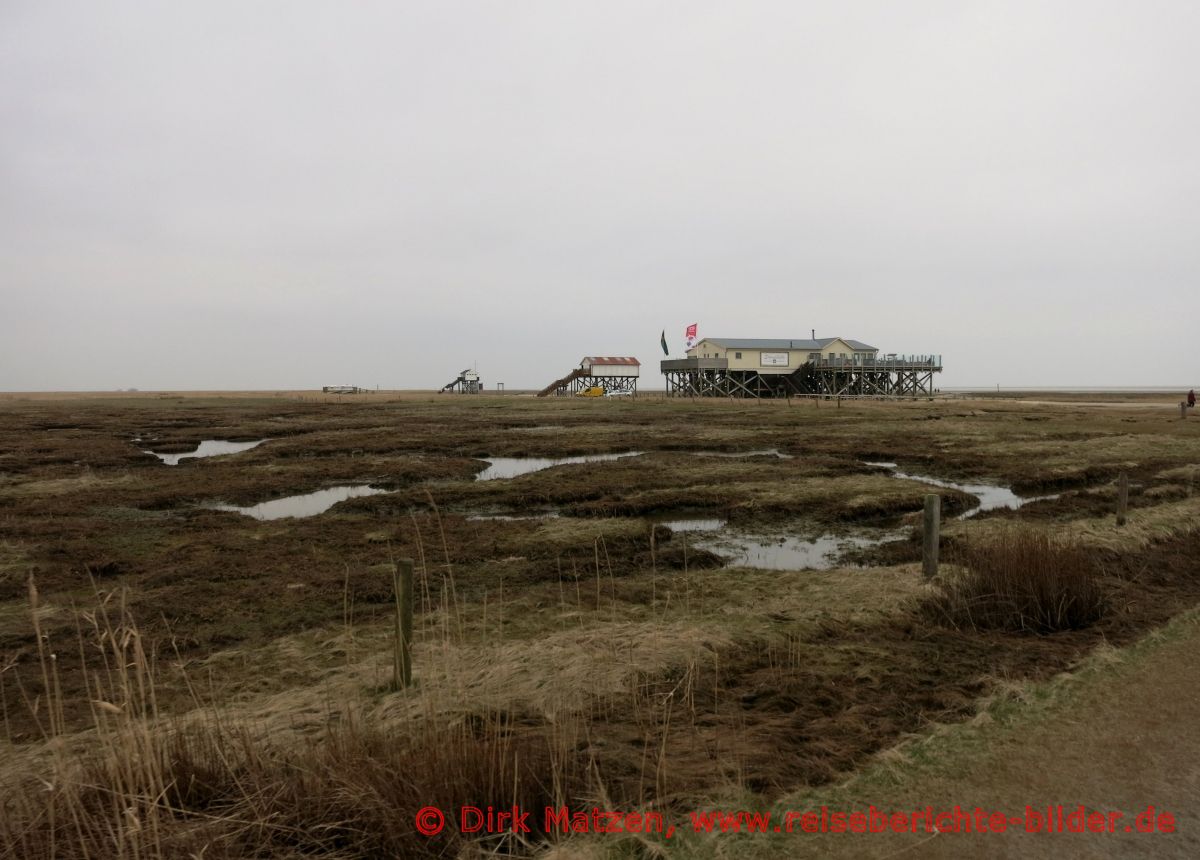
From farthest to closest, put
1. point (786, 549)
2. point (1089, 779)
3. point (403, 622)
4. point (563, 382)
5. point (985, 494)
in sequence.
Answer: point (563, 382) < point (985, 494) < point (786, 549) < point (403, 622) < point (1089, 779)

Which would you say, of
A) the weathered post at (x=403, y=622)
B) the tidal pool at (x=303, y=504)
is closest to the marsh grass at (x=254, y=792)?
the weathered post at (x=403, y=622)

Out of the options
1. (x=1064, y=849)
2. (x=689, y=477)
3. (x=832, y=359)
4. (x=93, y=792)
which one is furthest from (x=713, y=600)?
(x=832, y=359)

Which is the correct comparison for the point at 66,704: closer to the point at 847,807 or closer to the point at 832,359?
the point at 847,807

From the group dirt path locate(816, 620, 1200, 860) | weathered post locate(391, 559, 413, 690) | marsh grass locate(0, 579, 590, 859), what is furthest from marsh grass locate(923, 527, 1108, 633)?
weathered post locate(391, 559, 413, 690)

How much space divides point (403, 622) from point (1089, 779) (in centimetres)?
574

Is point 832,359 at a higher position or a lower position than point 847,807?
higher

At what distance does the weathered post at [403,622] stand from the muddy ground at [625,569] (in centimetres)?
48

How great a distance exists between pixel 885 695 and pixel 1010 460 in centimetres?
2208

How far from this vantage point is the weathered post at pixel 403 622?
648cm

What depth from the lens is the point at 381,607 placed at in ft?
32.8

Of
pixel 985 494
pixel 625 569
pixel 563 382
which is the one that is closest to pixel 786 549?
pixel 625 569

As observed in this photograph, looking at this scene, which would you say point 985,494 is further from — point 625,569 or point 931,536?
point 625,569

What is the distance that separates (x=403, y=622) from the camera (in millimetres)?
6625

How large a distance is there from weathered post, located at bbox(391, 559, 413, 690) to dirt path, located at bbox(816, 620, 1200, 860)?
406 cm
